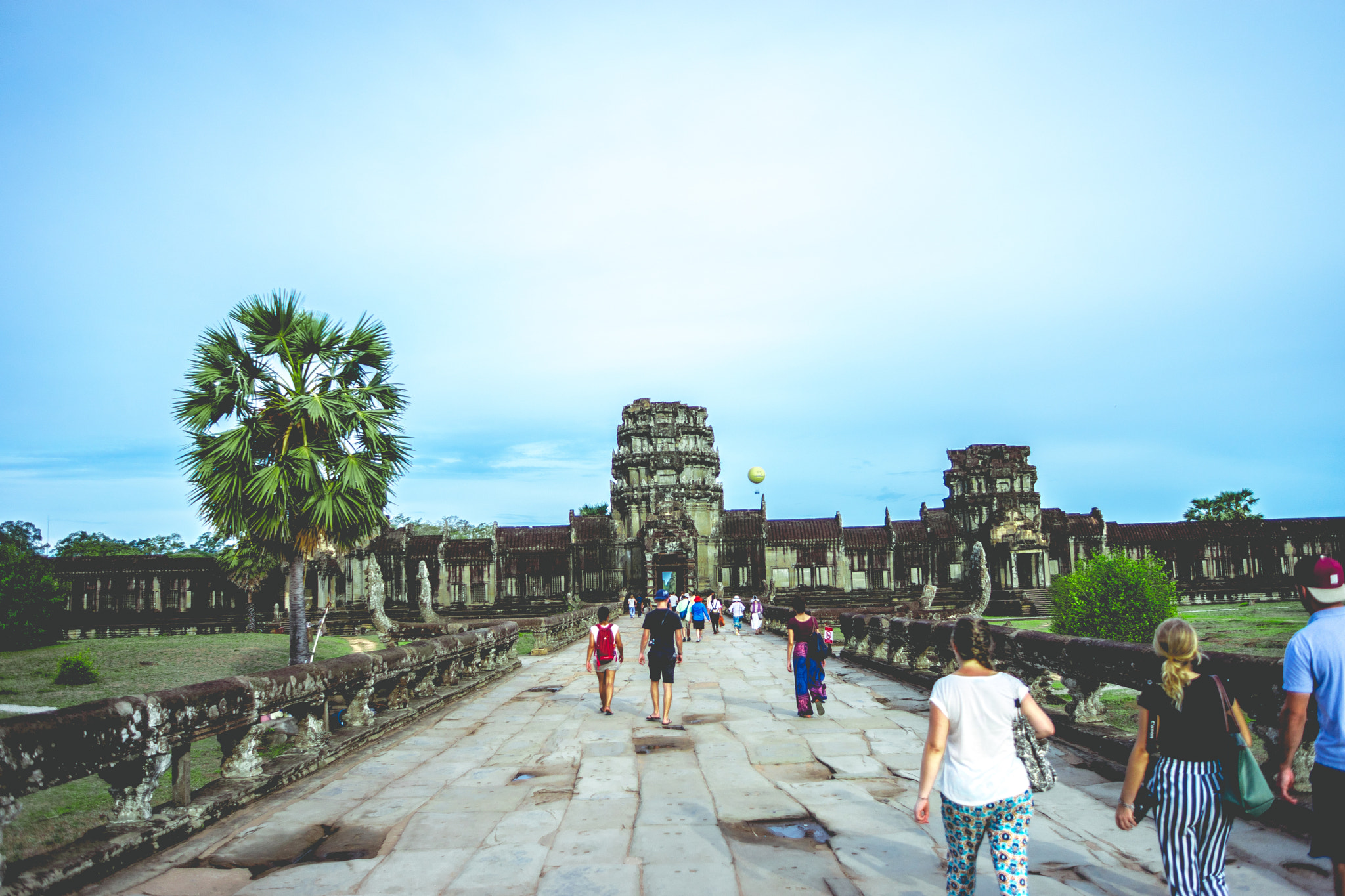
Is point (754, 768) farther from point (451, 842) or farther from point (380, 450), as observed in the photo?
point (380, 450)

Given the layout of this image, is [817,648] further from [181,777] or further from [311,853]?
[181,777]

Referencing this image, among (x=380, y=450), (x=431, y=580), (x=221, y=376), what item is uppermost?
(x=221, y=376)

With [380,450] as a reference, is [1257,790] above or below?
below

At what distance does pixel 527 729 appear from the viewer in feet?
33.9

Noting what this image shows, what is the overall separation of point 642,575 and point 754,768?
122 feet

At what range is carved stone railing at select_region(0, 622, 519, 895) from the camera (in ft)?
15.4

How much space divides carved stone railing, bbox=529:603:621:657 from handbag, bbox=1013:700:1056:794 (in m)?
14.9

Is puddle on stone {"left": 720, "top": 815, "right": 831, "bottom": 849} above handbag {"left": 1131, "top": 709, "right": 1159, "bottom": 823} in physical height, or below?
below

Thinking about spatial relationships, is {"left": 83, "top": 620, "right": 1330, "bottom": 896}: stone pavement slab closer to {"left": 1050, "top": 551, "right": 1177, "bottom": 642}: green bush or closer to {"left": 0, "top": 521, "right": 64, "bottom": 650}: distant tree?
{"left": 1050, "top": 551, "right": 1177, "bottom": 642}: green bush

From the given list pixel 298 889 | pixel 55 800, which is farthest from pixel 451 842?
pixel 55 800

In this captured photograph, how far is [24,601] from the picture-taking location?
23781 mm

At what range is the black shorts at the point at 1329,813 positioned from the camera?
3.87 m

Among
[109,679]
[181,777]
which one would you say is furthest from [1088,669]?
[109,679]

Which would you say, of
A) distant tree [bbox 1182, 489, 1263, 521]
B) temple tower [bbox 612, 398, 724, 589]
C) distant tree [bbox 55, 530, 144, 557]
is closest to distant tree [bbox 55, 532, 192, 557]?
distant tree [bbox 55, 530, 144, 557]
